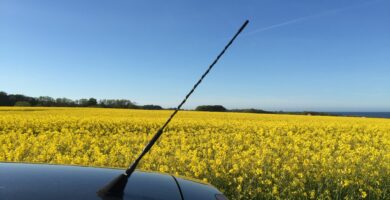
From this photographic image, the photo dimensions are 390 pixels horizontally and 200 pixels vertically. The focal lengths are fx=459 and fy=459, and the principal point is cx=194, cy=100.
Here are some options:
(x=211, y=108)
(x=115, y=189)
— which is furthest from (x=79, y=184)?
(x=211, y=108)

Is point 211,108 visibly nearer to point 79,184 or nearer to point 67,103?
point 67,103

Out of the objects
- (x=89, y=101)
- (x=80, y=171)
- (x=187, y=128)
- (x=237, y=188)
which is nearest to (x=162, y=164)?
(x=237, y=188)

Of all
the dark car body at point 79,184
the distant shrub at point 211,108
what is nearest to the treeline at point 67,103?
the distant shrub at point 211,108

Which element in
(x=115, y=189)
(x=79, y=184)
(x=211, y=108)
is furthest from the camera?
(x=211, y=108)

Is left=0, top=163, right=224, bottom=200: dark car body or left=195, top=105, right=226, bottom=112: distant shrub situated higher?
left=195, top=105, right=226, bottom=112: distant shrub

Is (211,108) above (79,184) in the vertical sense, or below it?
above

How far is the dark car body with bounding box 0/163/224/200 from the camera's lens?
1.71 meters

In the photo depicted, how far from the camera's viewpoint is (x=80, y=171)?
7.25ft

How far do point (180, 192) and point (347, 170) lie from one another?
6508 millimetres

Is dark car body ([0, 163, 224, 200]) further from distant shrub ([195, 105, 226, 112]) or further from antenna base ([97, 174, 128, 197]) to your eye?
distant shrub ([195, 105, 226, 112])

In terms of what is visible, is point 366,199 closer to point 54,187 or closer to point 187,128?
point 54,187

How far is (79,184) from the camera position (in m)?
1.89

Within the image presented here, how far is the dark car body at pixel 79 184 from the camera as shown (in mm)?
1707

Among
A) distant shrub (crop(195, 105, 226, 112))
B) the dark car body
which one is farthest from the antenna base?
distant shrub (crop(195, 105, 226, 112))
